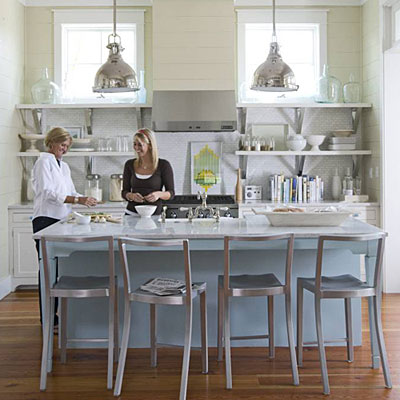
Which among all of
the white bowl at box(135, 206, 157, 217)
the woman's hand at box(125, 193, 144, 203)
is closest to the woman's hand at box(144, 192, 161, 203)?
the woman's hand at box(125, 193, 144, 203)

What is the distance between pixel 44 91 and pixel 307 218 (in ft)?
12.7

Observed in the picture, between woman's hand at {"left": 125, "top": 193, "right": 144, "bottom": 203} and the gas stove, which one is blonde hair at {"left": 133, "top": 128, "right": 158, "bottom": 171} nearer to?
woman's hand at {"left": 125, "top": 193, "right": 144, "bottom": 203}

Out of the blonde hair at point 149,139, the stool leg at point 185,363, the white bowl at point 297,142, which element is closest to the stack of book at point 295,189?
the white bowl at point 297,142

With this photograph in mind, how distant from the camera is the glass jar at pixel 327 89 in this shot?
6.83m

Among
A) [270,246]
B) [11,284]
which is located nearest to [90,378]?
[270,246]

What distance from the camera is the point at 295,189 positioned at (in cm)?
682

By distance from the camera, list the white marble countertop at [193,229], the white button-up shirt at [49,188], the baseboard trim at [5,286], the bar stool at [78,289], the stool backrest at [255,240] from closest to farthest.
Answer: the stool backrest at [255,240] < the bar stool at [78,289] < the white marble countertop at [193,229] < the white button-up shirt at [49,188] < the baseboard trim at [5,286]

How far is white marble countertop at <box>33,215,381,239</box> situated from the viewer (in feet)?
12.5

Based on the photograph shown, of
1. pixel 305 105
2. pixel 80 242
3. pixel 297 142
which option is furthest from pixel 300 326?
pixel 305 105

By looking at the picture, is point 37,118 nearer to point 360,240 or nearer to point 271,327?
point 271,327

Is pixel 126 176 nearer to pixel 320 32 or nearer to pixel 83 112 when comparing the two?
pixel 83 112

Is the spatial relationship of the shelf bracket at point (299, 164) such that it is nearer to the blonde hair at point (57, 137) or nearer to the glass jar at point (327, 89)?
the glass jar at point (327, 89)

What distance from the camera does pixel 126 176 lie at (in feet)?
16.8

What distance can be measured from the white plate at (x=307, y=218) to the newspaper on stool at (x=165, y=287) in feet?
2.43
